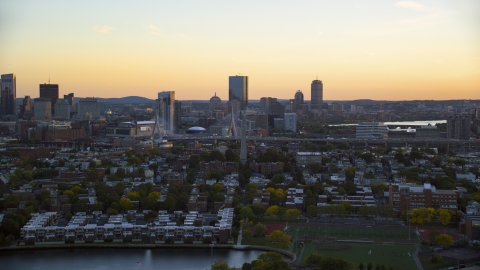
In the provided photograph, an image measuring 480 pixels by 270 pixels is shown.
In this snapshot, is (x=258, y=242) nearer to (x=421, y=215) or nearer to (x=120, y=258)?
(x=120, y=258)

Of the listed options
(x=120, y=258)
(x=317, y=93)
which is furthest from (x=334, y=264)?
(x=317, y=93)

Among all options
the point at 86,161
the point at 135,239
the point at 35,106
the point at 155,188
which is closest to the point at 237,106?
the point at 35,106

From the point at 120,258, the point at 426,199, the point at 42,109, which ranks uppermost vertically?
the point at 42,109

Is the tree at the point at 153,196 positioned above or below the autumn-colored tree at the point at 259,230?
above

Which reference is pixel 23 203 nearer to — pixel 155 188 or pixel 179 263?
pixel 155 188

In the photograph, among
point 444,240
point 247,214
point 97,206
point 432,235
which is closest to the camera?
point 444,240

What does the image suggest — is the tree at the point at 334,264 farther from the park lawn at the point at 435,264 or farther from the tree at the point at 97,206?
the tree at the point at 97,206

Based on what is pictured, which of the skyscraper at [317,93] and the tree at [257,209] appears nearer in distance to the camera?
the tree at [257,209]

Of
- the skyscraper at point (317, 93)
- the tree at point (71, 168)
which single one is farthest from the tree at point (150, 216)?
the skyscraper at point (317, 93)
